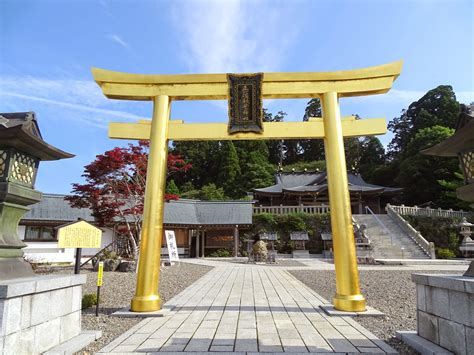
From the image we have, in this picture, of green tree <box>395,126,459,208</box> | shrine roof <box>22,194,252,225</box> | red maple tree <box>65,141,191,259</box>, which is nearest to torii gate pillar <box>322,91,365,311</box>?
red maple tree <box>65,141,191,259</box>

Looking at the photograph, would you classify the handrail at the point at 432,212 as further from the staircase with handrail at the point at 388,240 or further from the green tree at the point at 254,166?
the green tree at the point at 254,166

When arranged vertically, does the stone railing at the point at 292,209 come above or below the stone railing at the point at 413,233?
above

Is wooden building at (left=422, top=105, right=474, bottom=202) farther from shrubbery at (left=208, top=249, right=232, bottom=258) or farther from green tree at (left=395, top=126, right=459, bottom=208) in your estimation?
green tree at (left=395, top=126, right=459, bottom=208)

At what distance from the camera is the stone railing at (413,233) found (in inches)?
818

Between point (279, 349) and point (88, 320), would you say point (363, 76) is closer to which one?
point (279, 349)

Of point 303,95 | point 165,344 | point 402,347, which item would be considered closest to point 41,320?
point 165,344

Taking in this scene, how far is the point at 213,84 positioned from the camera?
6.54 meters

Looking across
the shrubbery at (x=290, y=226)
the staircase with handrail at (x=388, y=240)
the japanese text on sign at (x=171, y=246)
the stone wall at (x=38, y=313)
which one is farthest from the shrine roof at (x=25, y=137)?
the shrubbery at (x=290, y=226)

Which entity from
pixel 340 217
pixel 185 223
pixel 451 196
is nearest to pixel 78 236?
pixel 340 217

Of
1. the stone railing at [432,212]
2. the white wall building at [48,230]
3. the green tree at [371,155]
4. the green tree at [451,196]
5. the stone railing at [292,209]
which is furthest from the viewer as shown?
the green tree at [371,155]

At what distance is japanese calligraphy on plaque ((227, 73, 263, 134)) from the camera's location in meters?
6.40

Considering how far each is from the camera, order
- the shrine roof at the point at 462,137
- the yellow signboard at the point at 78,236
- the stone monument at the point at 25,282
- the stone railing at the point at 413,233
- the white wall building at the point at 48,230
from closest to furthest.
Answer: the stone monument at the point at 25,282 → the shrine roof at the point at 462,137 → the yellow signboard at the point at 78,236 → the white wall building at the point at 48,230 → the stone railing at the point at 413,233

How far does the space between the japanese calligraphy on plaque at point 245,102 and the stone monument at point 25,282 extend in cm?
320

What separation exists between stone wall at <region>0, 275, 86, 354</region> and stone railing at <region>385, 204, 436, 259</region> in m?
21.8
